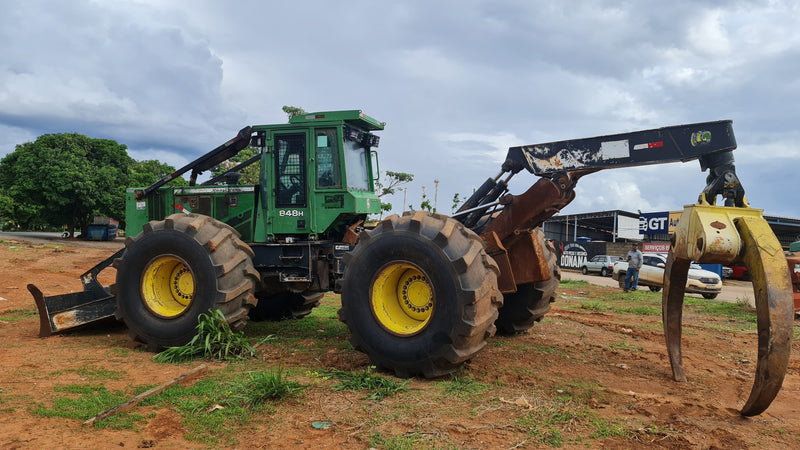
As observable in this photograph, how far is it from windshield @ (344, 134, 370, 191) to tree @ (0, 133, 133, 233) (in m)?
31.7

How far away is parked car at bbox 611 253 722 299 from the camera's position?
18125 millimetres

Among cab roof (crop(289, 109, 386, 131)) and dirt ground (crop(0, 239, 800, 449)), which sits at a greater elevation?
cab roof (crop(289, 109, 386, 131))

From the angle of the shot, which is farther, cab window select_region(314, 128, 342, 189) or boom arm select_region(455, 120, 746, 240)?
cab window select_region(314, 128, 342, 189)

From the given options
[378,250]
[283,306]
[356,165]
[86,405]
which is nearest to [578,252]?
[283,306]

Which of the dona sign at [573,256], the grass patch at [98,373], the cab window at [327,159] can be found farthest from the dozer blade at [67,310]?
the dona sign at [573,256]

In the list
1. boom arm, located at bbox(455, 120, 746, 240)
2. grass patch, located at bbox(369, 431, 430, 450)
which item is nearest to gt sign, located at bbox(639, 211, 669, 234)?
boom arm, located at bbox(455, 120, 746, 240)

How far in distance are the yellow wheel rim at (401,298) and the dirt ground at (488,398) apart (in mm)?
659

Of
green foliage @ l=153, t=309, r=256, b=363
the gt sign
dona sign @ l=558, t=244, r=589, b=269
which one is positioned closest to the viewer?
green foliage @ l=153, t=309, r=256, b=363

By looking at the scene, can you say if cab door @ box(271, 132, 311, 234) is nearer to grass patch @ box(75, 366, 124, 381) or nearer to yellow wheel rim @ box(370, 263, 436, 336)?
yellow wheel rim @ box(370, 263, 436, 336)

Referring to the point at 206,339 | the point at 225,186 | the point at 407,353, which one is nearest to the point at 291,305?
the point at 225,186

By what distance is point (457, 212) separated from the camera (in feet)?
25.0

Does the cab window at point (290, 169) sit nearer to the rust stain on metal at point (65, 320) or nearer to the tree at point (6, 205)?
the rust stain on metal at point (65, 320)

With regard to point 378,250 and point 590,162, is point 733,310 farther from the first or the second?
point 378,250

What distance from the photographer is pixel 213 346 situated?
21.8ft
